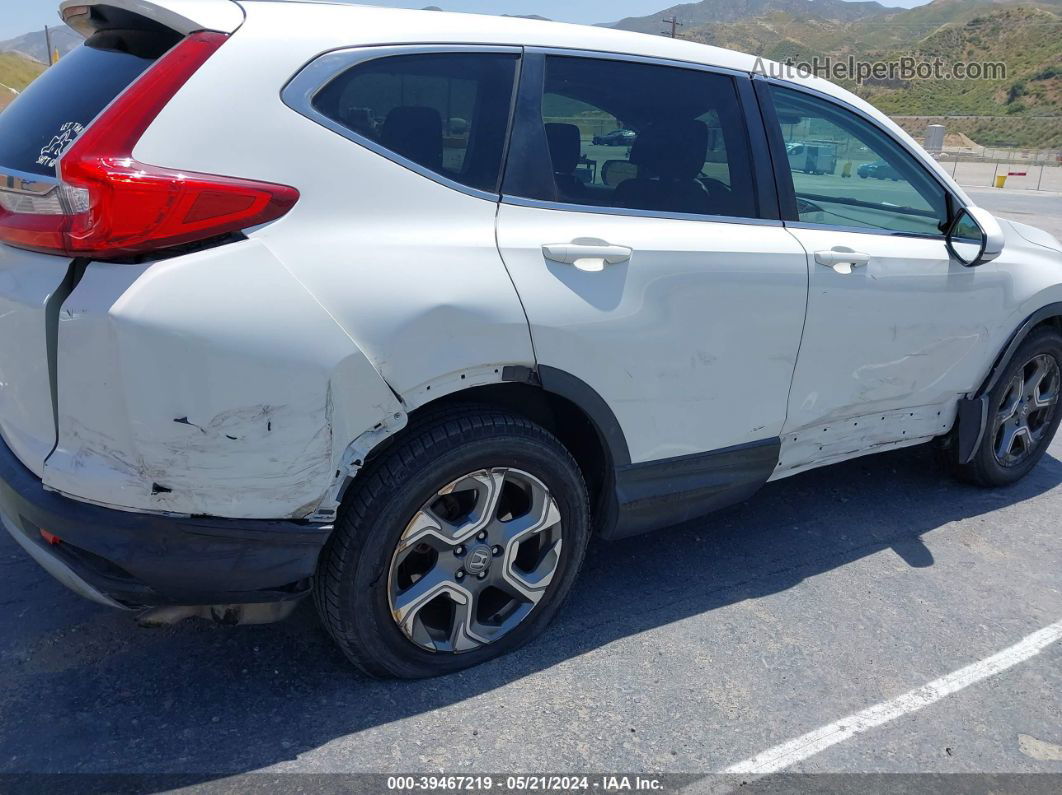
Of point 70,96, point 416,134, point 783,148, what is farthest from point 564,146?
point 70,96

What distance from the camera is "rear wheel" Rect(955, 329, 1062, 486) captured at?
4.18 m

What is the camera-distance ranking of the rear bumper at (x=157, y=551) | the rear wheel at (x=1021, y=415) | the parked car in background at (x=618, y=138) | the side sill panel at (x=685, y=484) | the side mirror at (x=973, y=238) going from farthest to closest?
the rear wheel at (x=1021, y=415) < the side mirror at (x=973, y=238) < the side sill panel at (x=685, y=484) < the parked car in background at (x=618, y=138) < the rear bumper at (x=157, y=551)

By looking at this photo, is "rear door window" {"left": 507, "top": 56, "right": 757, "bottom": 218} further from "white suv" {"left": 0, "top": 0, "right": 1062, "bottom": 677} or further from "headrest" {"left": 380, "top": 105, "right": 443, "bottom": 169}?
"headrest" {"left": 380, "top": 105, "right": 443, "bottom": 169}

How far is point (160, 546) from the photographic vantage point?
2174 millimetres

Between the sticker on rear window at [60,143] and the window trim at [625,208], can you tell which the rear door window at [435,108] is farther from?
the sticker on rear window at [60,143]

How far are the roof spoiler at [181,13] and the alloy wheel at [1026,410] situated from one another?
370 centimetres

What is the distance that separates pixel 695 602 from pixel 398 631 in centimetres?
123

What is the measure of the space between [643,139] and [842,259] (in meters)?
0.89

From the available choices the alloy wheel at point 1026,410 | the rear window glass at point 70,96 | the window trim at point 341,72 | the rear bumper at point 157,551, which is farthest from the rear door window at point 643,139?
the alloy wheel at point 1026,410

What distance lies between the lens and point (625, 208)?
2834 millimetres

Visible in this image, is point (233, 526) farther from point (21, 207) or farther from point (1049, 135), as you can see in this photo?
point (1049, 135)

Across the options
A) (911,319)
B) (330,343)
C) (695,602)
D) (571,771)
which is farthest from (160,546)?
(911,319)

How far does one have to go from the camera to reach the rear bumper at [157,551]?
85.4 inches

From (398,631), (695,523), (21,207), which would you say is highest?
(21,207)
